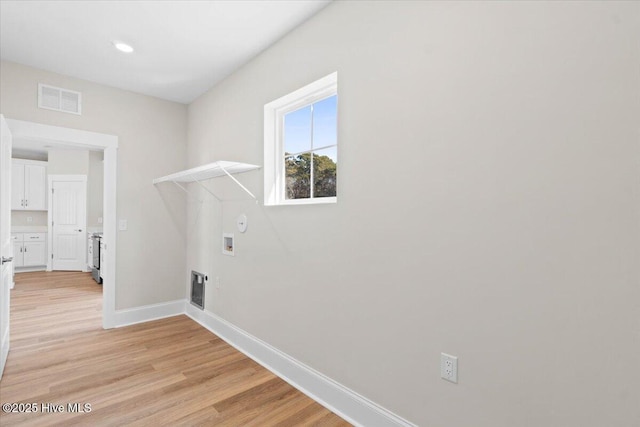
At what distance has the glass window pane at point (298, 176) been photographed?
2.47 m


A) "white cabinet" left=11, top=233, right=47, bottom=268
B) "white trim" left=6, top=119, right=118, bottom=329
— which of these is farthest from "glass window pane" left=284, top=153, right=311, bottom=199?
"white cabinet" left=11, top=233, right=47, bottom=268

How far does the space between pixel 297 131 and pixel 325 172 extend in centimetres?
50

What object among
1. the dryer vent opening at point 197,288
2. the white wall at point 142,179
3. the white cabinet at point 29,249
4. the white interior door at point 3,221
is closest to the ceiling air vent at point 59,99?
the white wall at point 142,179

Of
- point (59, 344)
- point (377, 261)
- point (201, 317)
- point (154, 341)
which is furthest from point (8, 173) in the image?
point (377, 261)

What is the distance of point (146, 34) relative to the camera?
98.7 inches

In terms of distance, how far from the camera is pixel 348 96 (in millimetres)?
2002

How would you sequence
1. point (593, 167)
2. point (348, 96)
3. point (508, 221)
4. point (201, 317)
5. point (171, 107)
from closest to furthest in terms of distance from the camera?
point (593, 167) < point (508, 221) < point (348, 96) < point (201, 317) < point (171, 107)

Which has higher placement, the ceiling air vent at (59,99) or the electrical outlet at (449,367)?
Result: the ceiling air vent at (59,99)

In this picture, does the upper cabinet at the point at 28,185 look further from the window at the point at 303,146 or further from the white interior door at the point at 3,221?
the window at the point at 303,146

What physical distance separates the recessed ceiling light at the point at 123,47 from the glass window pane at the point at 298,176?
160 cm

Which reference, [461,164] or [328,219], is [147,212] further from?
[461,164]

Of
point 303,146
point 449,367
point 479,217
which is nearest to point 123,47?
point 303,146

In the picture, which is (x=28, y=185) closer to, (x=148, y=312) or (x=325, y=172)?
(x=148, y=312)

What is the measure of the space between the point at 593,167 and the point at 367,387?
154cm
